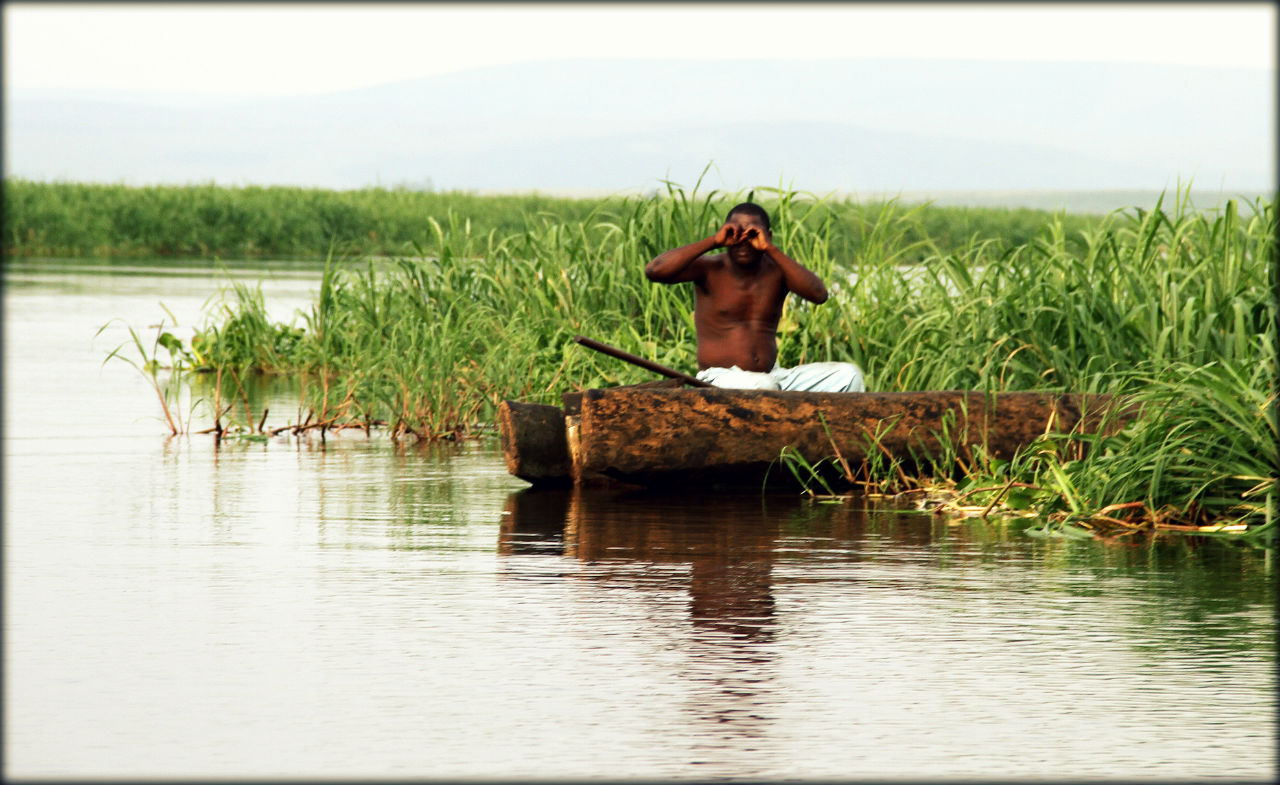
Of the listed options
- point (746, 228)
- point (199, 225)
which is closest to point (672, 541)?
point (746, 228)

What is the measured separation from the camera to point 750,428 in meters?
8.88

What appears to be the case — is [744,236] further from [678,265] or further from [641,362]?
[641,362]

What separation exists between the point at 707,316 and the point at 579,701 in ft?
16.6

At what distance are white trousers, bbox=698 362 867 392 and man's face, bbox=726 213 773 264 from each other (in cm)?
57

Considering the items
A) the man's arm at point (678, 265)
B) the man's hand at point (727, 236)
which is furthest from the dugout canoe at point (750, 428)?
the man's hand at point (727, 236)

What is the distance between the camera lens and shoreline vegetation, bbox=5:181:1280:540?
8102 mm

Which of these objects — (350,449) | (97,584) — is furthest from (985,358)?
Answer: (97,584)

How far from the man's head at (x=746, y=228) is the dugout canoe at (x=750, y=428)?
2.76 feet

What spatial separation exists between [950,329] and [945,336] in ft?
0.25

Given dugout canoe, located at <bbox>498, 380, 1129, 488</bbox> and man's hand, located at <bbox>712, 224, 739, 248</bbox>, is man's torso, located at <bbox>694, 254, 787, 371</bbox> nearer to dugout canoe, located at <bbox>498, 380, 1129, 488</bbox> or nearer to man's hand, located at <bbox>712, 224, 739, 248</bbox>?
man's hand, located at <bbox>712, 224, 739, 248</bbox>

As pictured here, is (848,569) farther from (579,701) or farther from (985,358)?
(985,358)

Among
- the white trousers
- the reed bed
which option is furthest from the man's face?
the reed bed

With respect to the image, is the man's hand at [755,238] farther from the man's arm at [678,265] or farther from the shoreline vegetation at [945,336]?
the shoreline vegetation at [945,336]

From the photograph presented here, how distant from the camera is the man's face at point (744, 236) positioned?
30.9 ft
